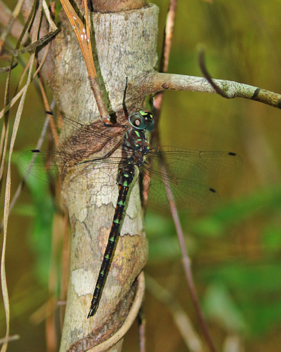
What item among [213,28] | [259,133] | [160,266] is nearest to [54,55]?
[213,28]

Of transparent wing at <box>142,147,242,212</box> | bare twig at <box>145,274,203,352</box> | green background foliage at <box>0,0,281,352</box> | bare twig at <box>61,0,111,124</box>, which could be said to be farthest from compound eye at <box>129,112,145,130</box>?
bare twig at <box>145,274,203,352</box>

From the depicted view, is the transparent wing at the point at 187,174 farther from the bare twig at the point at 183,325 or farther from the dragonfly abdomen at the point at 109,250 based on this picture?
the bare twig at the point at 183,325

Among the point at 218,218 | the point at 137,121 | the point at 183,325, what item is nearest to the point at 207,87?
the point at 137,121

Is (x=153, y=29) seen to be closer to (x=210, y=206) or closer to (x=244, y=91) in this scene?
(x=244, y=91)

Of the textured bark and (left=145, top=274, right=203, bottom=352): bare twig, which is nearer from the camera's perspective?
the textured bark

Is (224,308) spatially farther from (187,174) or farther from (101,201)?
(101,201)

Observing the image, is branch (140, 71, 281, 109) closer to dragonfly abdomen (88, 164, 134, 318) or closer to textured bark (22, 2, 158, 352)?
textured bark (22, 2, 158, 352)

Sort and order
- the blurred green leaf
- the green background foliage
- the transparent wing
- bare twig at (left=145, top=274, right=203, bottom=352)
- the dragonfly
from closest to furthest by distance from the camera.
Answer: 1. the dragonfly
2. the transparent wing
3. bare twig at (left=145, top=274, right=203, bottom=352)
4. the green background foliage
5. the blurred green leaf
